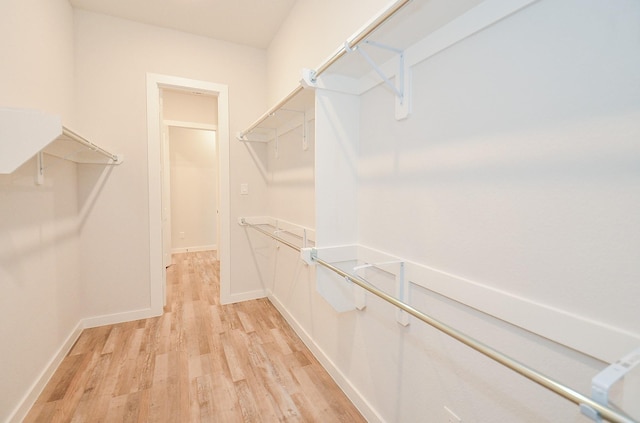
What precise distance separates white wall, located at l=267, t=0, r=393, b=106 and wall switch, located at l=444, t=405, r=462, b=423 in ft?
4.94

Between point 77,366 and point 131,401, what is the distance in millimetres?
653

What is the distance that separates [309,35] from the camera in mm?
2113

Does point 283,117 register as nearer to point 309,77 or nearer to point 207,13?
point 309,77

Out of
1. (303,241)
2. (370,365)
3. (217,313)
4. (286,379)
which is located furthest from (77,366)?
(370,365)

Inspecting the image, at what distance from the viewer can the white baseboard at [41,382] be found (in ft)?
4.86

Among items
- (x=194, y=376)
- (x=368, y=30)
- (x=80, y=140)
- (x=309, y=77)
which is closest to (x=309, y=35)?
(x=309, y=77)

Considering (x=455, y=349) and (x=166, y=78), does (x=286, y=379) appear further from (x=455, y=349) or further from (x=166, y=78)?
(x=166, y=78)

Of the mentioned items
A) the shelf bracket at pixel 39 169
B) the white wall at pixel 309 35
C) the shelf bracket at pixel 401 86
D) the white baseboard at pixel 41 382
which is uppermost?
the white wall at pixel 309 35

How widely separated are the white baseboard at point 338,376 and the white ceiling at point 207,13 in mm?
2614

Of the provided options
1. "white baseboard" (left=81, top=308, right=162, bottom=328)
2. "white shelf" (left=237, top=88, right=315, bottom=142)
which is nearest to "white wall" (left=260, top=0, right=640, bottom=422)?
"white shelf" (left=237, top=88, right=315, bottom=142)

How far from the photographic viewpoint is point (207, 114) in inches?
174

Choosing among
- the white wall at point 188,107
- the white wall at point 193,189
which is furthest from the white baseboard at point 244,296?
the white wall at point 193,189

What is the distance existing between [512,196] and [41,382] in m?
2.59

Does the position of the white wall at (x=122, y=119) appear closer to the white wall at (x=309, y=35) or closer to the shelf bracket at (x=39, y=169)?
the white wall at (x=309, y=35)
